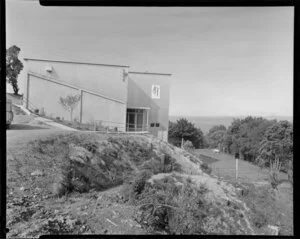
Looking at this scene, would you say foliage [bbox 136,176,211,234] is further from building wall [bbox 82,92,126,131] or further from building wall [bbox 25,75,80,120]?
building wall [bbox 25,75,80,120]

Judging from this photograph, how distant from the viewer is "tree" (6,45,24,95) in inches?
59.1

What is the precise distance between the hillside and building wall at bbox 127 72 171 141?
0.64 ft

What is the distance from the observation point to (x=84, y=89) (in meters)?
1.81

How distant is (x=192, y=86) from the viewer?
1717 mm

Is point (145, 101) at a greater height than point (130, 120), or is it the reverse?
point (145, 101)

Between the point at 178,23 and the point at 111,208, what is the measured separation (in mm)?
1944

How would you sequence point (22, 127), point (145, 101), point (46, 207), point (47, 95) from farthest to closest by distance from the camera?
point (145, 101), point (47, 95), point (22, 127), point (46, 207)

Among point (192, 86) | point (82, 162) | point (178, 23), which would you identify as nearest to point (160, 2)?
point (178, 23)

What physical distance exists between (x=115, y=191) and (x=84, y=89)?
117 centimetres

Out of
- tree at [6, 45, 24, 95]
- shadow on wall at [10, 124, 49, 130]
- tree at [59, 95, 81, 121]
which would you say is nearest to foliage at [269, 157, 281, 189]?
tree at [59, 95, 81, 121]

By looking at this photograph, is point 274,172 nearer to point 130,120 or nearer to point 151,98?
point 151,98

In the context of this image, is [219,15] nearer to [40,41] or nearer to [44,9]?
[44,9]

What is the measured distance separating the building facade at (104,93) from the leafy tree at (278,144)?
1.09 meters

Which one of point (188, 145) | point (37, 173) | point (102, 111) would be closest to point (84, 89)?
point (102, 111)
